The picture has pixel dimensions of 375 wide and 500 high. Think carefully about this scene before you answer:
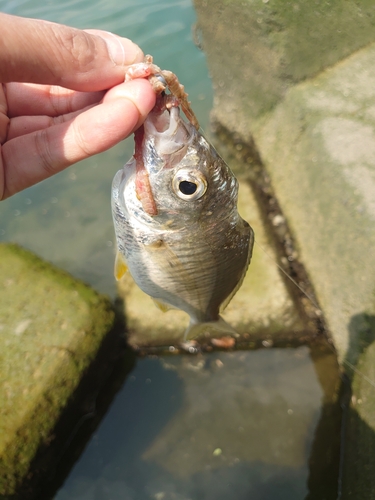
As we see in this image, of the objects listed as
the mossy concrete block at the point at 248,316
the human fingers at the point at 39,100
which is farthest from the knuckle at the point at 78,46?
the mossy concrete block at the point at 248,316

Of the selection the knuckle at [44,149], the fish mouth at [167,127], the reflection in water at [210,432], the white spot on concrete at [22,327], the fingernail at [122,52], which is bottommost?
the reflection in water at [210,432]

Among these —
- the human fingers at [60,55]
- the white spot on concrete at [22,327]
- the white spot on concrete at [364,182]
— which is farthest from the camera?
the white spot on concrete at [22,327]

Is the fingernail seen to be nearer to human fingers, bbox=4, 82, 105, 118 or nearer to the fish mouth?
the fish mouth

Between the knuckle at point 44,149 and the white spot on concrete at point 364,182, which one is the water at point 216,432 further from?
the knuckle at point 44,149

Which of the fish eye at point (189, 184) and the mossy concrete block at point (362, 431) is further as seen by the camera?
the mossy concrete block at point (362, 431)

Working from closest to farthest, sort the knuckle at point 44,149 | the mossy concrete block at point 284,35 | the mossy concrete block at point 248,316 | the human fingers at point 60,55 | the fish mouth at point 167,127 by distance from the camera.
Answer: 1. the human fingers at point 60,55
2. the fish mouth at point 167,127
3. the knuckle at point 44,149
4. the mossy concrete block at point 248,316
5. the mossy concrete block at point 284,35

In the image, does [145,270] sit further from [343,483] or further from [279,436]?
[343,483]

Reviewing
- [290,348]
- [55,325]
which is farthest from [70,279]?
[290,348]

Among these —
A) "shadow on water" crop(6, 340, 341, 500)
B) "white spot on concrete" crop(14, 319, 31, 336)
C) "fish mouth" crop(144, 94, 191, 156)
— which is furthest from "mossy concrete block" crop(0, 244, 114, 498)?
"fish mouth" crop(144, 94, 191, 156)
